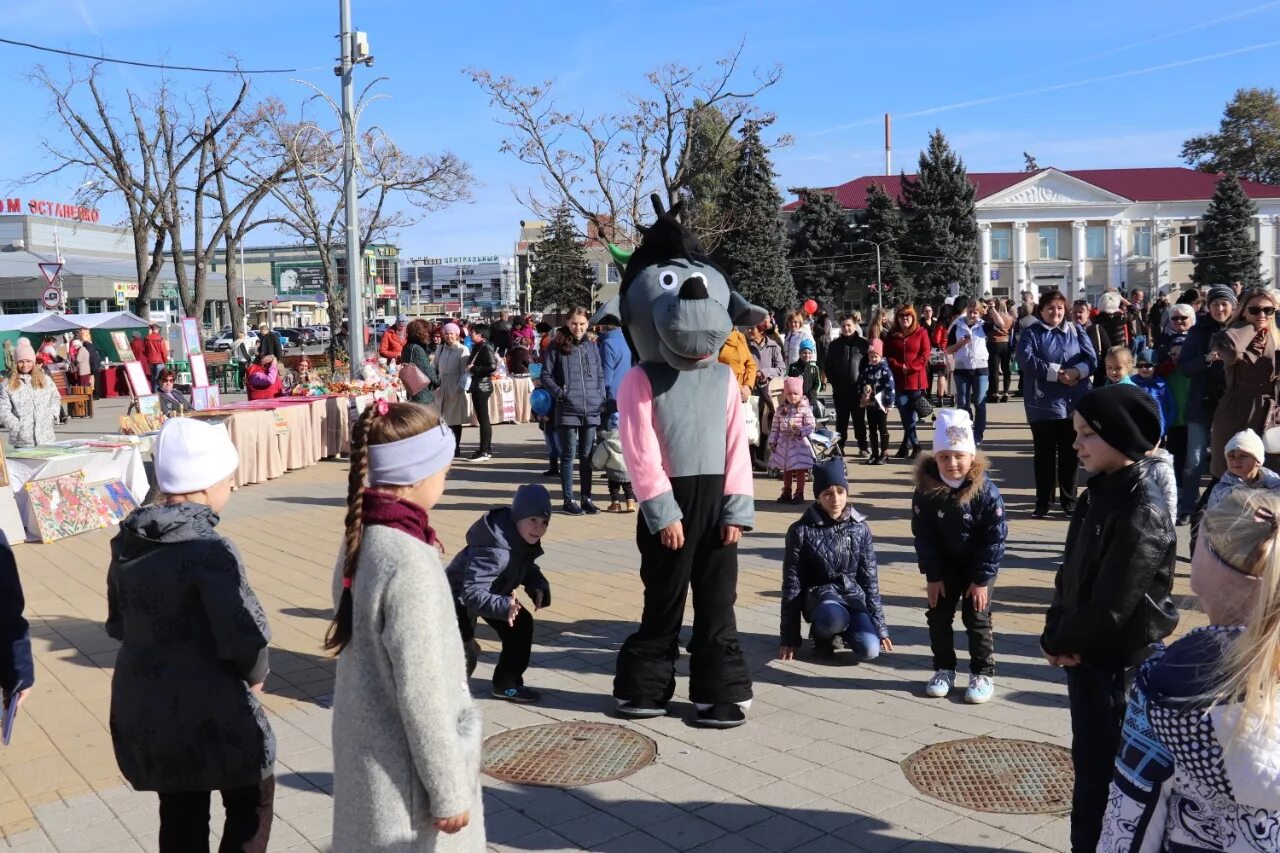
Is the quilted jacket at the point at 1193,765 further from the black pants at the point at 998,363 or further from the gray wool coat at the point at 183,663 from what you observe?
the black pants at the point at 998,363

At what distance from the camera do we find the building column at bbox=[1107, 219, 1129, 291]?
7694 centimetres

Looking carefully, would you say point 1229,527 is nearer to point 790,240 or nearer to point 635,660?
point 635,660

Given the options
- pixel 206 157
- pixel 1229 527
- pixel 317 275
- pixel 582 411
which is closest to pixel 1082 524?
pixel 1229 527

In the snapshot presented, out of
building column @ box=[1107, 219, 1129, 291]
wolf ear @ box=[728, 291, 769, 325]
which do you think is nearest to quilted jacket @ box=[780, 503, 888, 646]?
wolf ear @ box=[728, 291, 769, 325]

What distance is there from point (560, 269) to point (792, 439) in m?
54.1

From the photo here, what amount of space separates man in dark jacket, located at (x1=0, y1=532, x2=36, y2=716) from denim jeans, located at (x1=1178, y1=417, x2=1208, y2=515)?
8.72m

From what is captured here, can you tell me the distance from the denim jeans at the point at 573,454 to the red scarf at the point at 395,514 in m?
8.03

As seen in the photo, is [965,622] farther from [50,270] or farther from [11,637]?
[50,270]

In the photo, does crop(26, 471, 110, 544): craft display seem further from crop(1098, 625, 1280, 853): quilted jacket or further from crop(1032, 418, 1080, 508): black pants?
crop(1098, 625, 1280, 853): quilted jacket

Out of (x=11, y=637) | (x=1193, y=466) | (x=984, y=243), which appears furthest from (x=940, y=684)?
(x=984, y=243)

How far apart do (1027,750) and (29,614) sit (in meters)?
6.49

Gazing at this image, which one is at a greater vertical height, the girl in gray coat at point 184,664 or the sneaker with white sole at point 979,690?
the girl in gray coat at point 184,664

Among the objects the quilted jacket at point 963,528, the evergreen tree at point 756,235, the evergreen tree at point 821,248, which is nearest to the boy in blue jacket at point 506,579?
the quilted jacket at point 963,528

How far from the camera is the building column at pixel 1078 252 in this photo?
253ft
